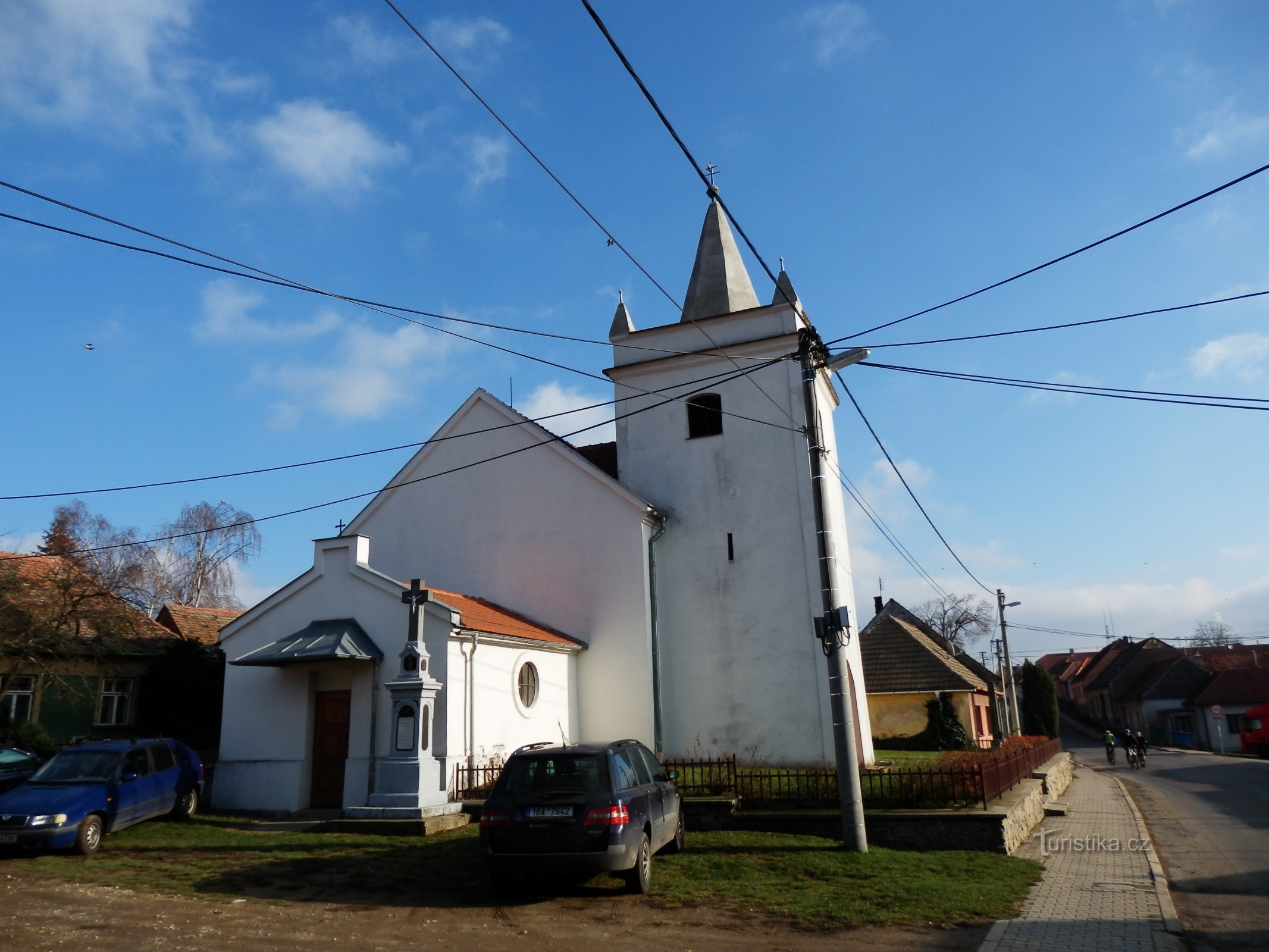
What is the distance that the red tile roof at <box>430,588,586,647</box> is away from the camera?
17047 millimetres

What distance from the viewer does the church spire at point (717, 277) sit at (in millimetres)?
23812

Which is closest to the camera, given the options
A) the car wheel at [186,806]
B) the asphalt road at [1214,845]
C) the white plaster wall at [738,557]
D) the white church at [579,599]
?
the asphalt road at [1214,845]

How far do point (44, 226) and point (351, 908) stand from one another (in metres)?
7.85

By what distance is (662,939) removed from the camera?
812 cm

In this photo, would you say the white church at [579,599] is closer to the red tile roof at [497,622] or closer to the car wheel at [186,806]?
the red tile roof at [497,622]

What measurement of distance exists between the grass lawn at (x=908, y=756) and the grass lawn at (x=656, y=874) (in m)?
9.10

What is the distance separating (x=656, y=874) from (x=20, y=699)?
71.1 ft

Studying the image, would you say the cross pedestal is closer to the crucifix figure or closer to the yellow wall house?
the crucifix figure

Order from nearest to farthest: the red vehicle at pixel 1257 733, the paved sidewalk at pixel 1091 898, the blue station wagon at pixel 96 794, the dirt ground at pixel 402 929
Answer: the dirt ground at pixel 402 929, the paved sidewalk at pixel 1091 898, the blue station wagon at pixel 96 794, the red vehicle at pixel 1257 733

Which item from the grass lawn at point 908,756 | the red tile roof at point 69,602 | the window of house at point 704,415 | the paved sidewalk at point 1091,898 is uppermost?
the window of house at point 704,415

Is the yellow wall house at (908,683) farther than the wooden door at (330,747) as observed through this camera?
Yes

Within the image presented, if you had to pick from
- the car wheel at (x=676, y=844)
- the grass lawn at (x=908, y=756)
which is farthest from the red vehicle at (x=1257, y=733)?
the car wheel at (x=676, y=844)

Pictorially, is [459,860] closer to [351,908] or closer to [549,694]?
[351,908]

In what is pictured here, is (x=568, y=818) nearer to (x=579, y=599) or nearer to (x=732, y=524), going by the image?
(x=579, y=599)
